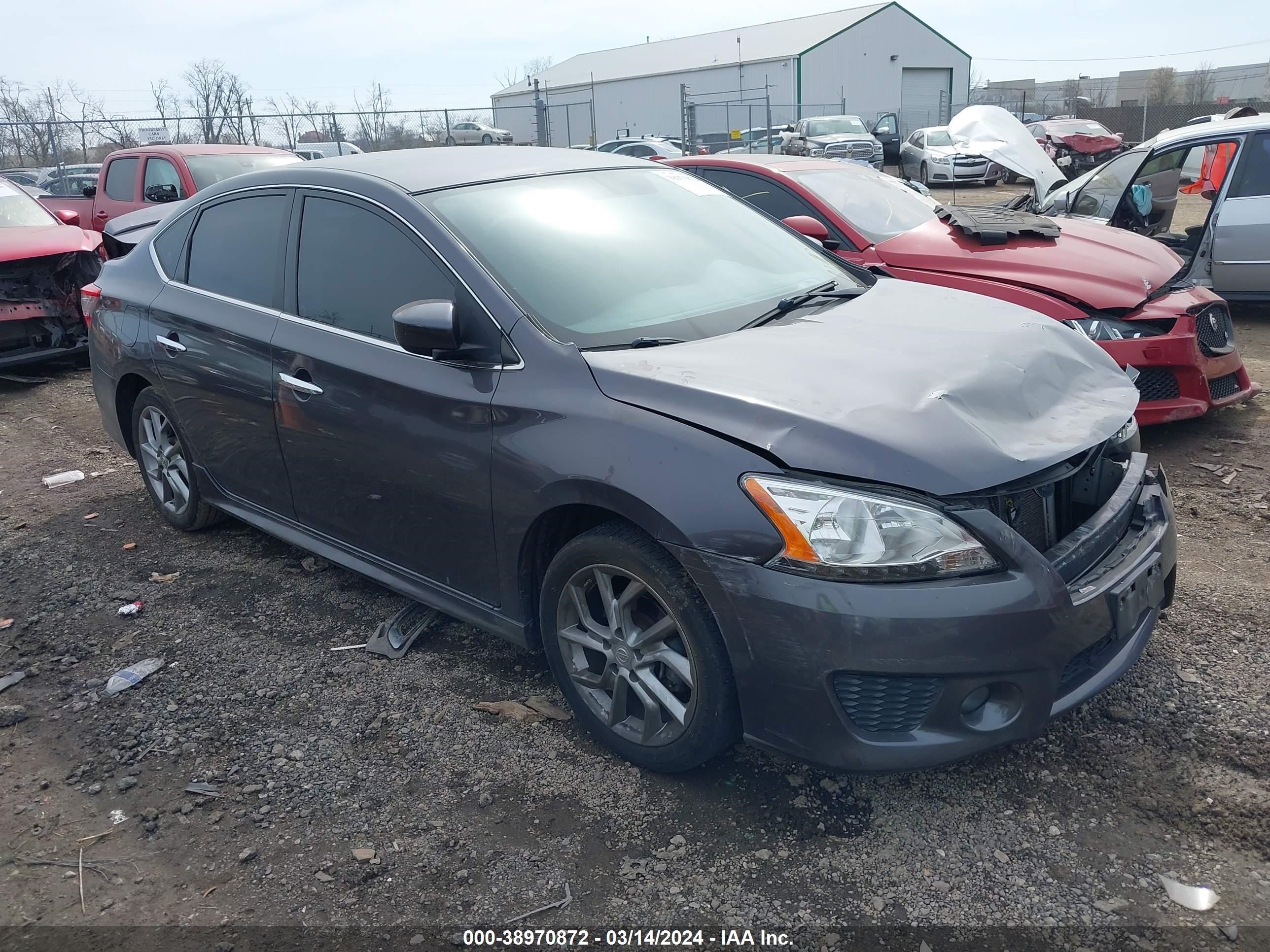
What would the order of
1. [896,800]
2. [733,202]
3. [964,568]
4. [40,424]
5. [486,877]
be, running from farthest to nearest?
[40,424], [733,202], [896,800], [486,877], [964,568]

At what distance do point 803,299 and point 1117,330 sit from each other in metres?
2.51

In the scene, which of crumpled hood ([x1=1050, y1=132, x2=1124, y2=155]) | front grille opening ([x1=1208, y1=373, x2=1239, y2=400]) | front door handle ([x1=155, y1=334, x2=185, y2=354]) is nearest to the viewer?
front door handle ([x1=155, y1=334, x2=185, y2=354])

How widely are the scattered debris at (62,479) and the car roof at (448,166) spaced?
272cm

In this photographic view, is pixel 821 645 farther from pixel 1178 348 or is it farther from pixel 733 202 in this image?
pixel 1178 348

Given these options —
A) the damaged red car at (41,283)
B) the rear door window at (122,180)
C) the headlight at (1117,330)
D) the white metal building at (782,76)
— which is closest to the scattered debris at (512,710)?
the headlight at (1117,330)

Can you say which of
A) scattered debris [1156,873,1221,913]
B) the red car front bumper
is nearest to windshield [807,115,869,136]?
the red car front bumper

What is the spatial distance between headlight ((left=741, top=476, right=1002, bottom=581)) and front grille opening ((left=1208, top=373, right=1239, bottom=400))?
3.72 m

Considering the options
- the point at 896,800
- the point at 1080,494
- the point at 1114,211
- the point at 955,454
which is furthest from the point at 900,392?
the point at 1114,211

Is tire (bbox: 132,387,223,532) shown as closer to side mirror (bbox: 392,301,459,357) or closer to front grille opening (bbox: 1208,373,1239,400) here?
side mirror (bbox: 392,301,459,357)

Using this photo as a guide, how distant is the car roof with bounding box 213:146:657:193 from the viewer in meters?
3.57

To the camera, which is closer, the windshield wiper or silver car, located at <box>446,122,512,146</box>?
the windshield wiper

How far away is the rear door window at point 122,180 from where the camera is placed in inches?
436

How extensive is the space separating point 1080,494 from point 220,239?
11.6 feet

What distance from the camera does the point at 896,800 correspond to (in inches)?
109
